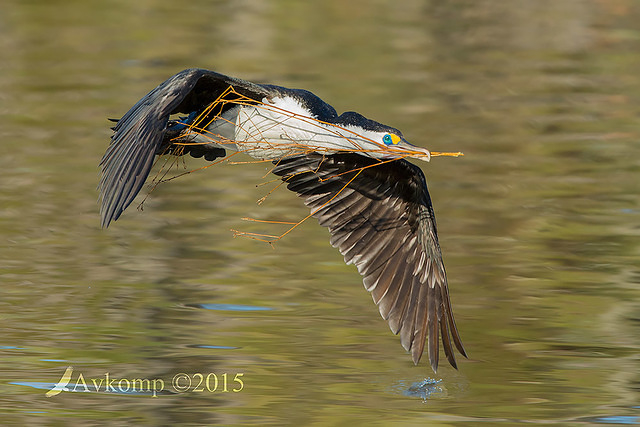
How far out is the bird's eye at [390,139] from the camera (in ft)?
24.1

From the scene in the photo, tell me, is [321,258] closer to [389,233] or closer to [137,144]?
[389,233]

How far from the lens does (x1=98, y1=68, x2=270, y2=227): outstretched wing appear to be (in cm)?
639

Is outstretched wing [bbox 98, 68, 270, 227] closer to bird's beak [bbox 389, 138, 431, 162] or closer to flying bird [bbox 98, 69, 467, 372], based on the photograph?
flying bird [bbox 98, 69, 467, 372]

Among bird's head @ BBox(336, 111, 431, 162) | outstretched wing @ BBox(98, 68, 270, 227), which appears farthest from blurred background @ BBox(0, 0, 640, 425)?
bird's head @ BBox(336, 111, 431, 162)

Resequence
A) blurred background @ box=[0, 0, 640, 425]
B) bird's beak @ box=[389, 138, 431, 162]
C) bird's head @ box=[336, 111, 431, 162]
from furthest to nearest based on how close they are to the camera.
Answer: blurred background @ box=[0, 0, 640, 425]
bird's head @ box=[336, 111, 431, 162]
bird's beak @ box=[389, 138, 431, 162]

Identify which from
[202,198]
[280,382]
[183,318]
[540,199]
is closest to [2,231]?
[202,198]

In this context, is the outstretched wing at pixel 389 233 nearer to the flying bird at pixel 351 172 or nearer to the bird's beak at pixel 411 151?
the flying bird at pixel 351 172

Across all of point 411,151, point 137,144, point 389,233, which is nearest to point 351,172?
point 389,233

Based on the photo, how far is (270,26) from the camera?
2427 cm

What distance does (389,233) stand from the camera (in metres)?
8.18

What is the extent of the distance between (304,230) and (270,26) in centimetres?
1318

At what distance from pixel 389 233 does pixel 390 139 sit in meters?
1.05

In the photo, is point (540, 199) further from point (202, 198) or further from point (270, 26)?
point (270, 26)

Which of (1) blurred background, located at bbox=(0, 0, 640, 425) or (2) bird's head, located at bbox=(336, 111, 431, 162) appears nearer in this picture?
(2) bird's head, located at bbox=(336, 111, 431, 162)
